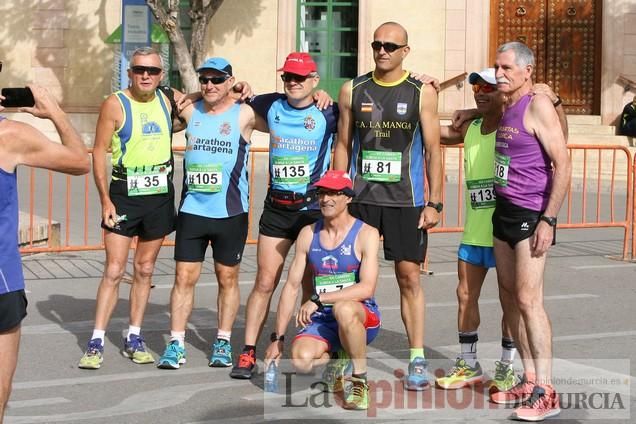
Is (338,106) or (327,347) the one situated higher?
(338,106)

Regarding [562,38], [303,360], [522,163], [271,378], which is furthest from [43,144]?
[562,38]

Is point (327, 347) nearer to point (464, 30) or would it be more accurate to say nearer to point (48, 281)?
point (48, 281)

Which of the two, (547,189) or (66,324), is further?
(66,324)

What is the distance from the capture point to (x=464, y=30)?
2531 centimetres

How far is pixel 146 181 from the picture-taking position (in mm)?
8164

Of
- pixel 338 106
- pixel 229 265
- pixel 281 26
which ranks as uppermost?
pixel 281 26

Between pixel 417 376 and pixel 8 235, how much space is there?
2.95 meters

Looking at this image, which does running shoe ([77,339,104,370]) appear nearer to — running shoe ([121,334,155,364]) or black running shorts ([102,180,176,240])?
running shoe ([121,334,155,364])

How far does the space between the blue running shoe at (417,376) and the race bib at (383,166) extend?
3.65ft

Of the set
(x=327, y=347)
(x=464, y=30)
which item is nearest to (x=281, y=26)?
(x=464, y=30)

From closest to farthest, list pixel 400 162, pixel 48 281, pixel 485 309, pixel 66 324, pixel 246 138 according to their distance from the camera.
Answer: pixel 400 162
pixel 246 138
pixel 66 324
pixel 485 309
pixel 48 281

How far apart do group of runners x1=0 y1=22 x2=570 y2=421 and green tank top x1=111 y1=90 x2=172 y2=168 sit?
1 cm

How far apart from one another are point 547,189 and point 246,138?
2211mm

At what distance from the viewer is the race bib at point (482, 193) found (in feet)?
24.5
